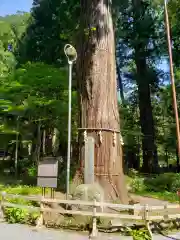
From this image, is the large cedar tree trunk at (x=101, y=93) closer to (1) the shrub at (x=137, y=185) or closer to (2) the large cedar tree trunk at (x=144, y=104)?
(1) the shrub at (x=137, y=185)

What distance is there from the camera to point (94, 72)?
32.2 ft

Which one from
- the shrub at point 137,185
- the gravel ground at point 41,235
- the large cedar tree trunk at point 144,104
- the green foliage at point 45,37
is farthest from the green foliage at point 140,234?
the green foliage at point 45,37

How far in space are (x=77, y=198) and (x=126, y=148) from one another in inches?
695

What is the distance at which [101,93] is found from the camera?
31.8ft

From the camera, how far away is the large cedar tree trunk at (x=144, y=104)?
22.4m

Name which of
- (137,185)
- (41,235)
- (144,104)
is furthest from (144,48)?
(41,235)

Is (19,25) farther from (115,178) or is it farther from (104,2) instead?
(115,178)

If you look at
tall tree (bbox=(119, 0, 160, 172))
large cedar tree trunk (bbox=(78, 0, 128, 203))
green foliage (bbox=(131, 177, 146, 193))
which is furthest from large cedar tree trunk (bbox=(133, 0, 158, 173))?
large cedar tree trunk (bbox=(78, 0, 128, 203))

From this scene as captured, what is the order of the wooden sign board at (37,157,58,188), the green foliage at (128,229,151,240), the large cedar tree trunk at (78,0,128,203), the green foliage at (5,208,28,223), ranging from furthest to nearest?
1. the large cedar tree trunk at (78,0,128,203)
2. the wooden sign board at (37,157,58,188)
3. the green foliage at (5,208,28,223)
4. the green foliage at (128,229,151,240)

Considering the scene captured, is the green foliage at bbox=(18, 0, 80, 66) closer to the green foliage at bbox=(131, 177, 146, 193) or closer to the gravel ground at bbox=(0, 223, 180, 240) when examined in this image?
the green foliage at bbox=(131, 177, 146, 193)

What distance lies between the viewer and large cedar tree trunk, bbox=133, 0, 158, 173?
73.6 feet

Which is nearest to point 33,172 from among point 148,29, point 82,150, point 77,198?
point 82,150

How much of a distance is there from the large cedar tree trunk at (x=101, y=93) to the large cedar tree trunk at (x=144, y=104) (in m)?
12.7

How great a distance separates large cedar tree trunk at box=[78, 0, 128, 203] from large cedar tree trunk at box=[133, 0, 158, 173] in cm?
1275
